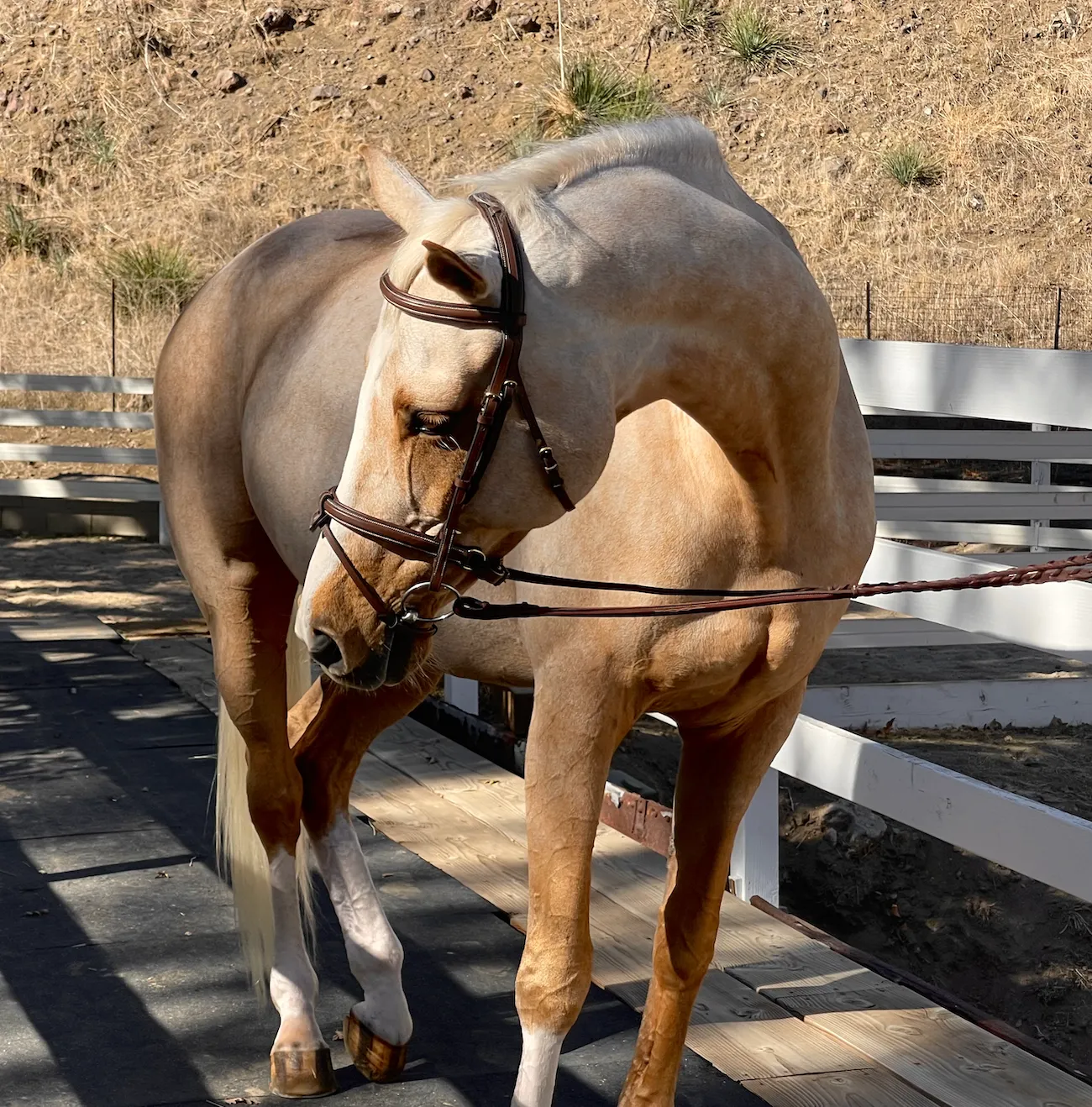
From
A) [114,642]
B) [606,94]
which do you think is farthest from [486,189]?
[606,94]

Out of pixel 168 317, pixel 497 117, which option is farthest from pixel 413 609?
pixel 497 117

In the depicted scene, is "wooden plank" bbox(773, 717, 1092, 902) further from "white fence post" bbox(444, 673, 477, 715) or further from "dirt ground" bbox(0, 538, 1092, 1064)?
"white fence post" bbox(444, 673, 477, 715)

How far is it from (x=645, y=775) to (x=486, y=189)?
4014 mm

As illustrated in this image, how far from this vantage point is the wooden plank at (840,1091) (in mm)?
2822

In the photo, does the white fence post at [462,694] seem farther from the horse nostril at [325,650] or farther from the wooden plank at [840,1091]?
the horse nostril at [325,650]

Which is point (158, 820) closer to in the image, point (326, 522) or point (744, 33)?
point (326, 522)

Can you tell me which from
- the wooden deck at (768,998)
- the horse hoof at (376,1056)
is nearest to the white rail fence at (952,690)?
the wooden deck at (768,998)

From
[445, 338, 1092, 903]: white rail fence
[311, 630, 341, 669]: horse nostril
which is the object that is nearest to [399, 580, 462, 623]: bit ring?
[311, 630, 341, 669]: horse nostril

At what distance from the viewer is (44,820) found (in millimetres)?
4656

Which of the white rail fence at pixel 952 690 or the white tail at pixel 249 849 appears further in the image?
the white tail at pixel 249 849

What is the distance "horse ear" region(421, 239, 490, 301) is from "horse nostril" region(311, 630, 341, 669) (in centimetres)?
55

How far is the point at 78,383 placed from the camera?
12.2 m

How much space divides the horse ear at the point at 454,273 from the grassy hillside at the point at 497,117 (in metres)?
15.6

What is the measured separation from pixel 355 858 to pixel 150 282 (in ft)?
46.6
